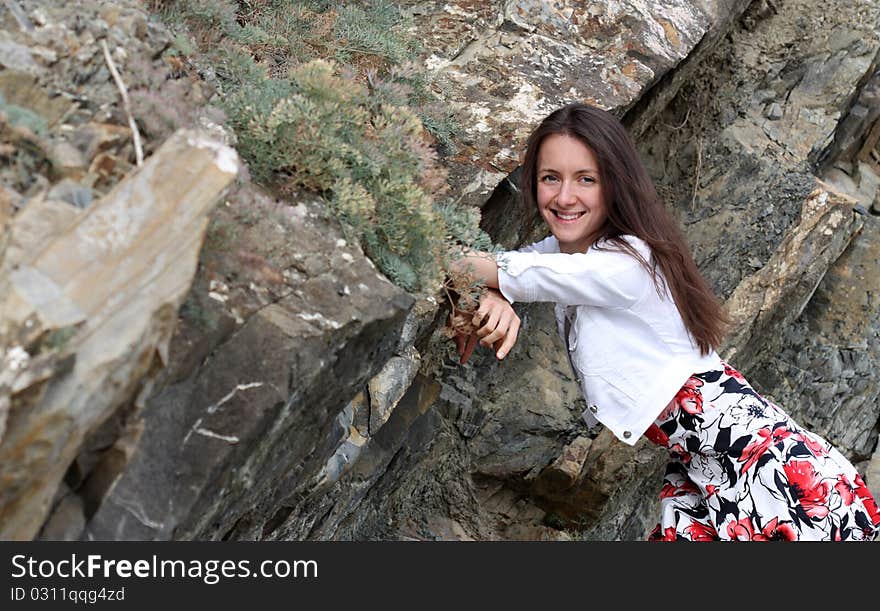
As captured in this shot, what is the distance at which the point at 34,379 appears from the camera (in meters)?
2.72

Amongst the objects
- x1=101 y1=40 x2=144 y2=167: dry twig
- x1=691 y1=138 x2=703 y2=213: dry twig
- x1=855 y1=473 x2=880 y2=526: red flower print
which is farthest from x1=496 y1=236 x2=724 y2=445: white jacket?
x1=691 y1=138 x2=703 y2=213: dry twig

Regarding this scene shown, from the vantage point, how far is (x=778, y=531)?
4633 mm

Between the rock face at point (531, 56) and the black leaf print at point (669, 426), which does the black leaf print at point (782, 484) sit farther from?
the rock face at point (531, 56)

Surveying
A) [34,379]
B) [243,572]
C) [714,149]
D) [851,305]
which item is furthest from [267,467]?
[851,305]

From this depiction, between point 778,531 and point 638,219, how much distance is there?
1.77 metres

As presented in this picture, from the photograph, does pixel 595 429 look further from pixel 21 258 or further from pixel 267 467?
pixel 21 258

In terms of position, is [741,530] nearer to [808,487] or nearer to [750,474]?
[750,474]

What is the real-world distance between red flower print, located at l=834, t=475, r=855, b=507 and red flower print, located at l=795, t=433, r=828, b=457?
0.15 meters

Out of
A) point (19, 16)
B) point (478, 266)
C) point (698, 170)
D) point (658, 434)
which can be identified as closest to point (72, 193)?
point (19, 16)

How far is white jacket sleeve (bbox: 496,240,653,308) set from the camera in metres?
4.73

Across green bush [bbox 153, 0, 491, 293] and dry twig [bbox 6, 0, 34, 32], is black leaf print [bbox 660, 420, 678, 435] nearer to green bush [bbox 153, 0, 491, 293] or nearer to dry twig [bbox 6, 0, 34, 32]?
green bush [bbox 153, 0, 491, 293]

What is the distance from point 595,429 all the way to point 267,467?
4503mm

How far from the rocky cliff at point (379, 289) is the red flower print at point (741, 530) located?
195cm

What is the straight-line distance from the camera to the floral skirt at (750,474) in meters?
4.58
